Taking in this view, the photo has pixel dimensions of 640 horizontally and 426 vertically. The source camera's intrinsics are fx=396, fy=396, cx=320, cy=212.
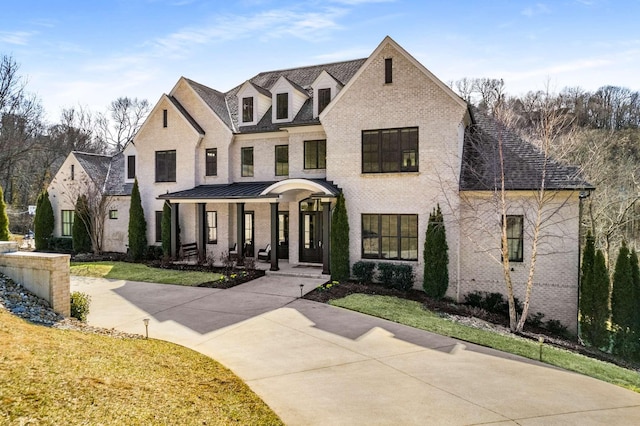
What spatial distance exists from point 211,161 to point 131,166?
6.71 metres

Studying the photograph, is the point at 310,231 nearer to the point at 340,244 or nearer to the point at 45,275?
the point at 340,244

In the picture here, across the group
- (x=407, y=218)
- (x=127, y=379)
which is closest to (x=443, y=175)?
(x=407, y=218)

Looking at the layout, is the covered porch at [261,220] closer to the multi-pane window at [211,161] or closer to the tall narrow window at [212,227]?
the tall narrow window at [212,227]

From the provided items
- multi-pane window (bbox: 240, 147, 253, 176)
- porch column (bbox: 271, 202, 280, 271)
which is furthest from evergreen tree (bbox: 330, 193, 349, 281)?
multi-pane window (bbox: 240, 147, 253, 176)

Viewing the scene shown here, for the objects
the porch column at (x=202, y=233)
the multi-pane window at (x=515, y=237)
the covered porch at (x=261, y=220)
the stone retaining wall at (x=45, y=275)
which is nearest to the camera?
the stone retaining wall at (x=45, y=275)

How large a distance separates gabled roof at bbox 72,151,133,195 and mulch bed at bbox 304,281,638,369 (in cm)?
1602

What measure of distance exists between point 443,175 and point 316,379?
35.0 feet

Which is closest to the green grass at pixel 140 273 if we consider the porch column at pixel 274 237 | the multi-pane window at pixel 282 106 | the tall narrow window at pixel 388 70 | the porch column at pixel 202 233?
the porch column at pixel 202 233

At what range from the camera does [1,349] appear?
18.9ft

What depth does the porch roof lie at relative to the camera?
1711 cm

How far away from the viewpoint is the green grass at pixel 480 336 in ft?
28.9

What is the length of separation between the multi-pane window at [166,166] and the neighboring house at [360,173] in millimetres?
65

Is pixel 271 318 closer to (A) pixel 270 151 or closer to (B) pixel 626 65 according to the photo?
(A) pixel 270 151

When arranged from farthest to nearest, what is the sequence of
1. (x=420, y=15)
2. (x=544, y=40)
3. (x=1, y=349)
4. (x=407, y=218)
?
(x=407, y=218) < (x=544, y=40) < (x=420, y=15) < (x=1, y=349)
